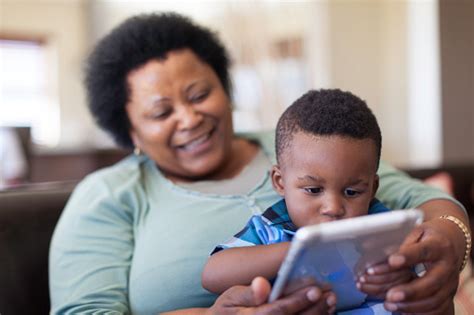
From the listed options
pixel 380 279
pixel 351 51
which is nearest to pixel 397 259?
pixel 380 279

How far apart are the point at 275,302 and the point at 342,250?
0.14 metres

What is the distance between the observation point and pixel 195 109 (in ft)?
4.47

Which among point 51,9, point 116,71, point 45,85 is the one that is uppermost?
point 51,9

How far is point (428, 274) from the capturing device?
33.6 inches

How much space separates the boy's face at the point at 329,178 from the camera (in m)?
0.90

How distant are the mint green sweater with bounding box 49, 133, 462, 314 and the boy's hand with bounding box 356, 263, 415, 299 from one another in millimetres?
→ 413

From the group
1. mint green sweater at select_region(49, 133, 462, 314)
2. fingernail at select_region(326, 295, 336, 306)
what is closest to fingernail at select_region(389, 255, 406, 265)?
fingernail at select_region(326, 295, 336, 306)

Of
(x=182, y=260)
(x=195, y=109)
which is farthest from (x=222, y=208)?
(x=195, y=109)

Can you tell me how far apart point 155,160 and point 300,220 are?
62 cm

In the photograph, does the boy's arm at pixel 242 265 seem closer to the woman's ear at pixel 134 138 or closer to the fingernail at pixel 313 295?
the fingernail at pixel 313 295

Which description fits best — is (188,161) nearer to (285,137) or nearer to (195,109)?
(195,109)

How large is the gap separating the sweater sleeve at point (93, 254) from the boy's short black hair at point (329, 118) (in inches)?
18.2

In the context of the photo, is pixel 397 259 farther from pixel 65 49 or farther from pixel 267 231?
pixel 65 49

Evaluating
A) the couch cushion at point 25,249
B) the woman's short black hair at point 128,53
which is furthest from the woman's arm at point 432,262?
the couch cushion at point 25,249
